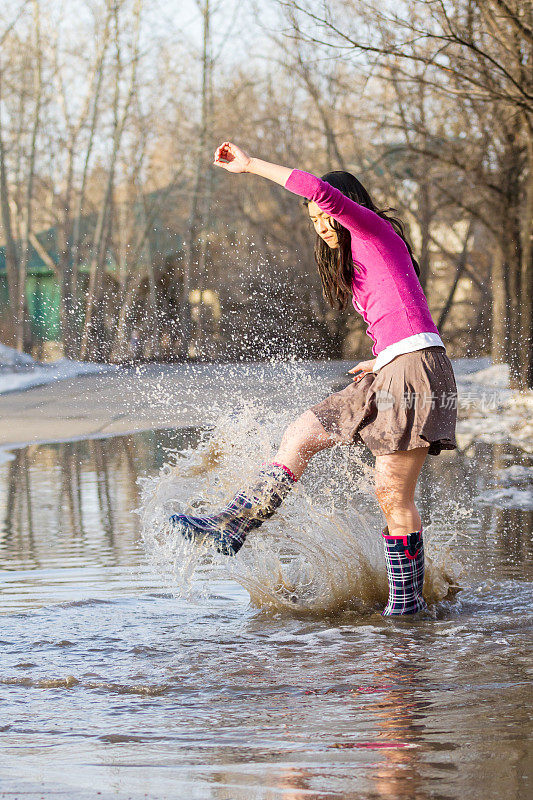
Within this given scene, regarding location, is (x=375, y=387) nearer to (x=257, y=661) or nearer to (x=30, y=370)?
(x=257, y=661)

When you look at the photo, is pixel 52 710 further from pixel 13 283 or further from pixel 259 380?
pixel 13 283

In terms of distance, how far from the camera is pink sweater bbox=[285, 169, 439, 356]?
12.8ft

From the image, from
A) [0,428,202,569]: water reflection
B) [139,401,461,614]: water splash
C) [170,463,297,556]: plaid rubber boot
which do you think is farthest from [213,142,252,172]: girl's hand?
[0,428,202,569]: water reflection

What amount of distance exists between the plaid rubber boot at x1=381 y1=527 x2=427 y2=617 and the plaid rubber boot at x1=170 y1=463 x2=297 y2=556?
0.45m

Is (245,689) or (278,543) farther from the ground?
(278,543)

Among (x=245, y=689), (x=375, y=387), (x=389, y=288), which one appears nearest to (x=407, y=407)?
(x=375, y=387)

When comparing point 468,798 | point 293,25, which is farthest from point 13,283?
point 468,798

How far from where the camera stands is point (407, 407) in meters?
4.00

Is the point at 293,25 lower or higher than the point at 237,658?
higher

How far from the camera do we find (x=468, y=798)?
242 centimetres

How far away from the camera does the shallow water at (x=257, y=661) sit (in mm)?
2658

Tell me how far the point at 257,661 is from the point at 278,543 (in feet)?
3.46

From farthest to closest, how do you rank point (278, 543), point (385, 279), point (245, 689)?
point (278, 543) → point (385, 279) → point (245, 689)

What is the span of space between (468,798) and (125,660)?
1665mm
